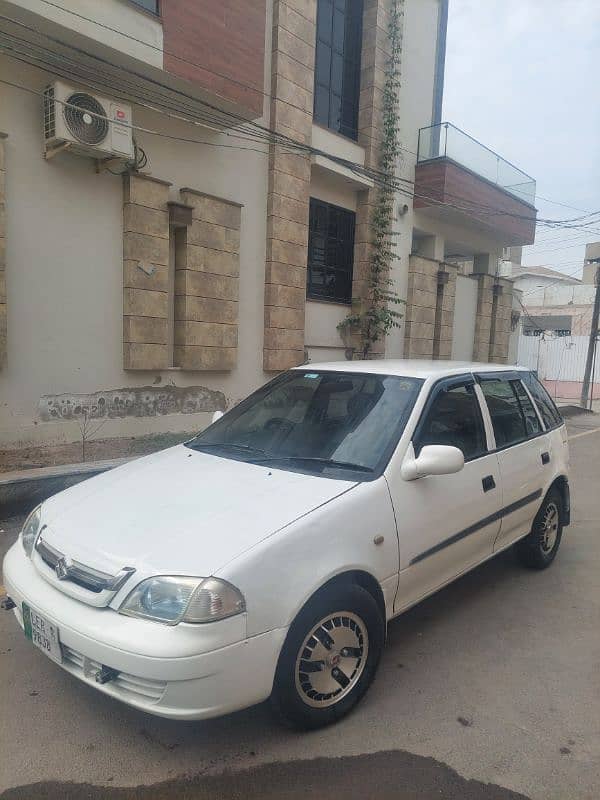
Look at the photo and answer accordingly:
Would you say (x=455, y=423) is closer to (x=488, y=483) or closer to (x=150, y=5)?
(x=488, y=483)

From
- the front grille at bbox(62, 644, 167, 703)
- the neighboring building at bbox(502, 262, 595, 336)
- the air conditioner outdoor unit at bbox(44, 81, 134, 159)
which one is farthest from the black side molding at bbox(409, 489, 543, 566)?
the neighboring building at bbox(502, 262, 595, 336)

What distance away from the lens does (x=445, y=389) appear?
360cm

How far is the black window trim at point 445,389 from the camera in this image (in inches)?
127

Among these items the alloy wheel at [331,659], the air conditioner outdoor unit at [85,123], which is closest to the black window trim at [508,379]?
the alloy wheel at [331,659]

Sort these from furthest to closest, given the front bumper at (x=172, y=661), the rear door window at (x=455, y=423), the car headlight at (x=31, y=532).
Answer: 1. the rear door window at (x=455, y=423)
2. the car headlight at (x=31, y=532)
3. the front bumper at (x=172, y=661)

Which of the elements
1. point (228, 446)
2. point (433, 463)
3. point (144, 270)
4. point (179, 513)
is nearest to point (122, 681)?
point (179, 513)

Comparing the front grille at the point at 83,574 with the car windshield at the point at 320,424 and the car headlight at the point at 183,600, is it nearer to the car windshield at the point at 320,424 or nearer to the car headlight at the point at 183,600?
the car headlight at the point at 183,600

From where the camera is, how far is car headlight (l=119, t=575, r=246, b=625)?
7.13ft

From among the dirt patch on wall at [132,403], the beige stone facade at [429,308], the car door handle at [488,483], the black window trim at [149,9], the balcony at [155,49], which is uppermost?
the black window trim at [149,9]

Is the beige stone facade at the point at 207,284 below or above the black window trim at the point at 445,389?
above

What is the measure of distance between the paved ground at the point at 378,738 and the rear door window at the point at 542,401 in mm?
1784

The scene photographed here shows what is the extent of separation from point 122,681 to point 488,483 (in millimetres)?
2404

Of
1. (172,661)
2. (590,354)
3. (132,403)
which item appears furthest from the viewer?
(590,354)

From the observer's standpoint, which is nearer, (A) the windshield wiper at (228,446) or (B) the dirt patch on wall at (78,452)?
(A) the windshield wiper at (228,446)
